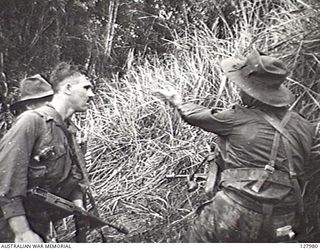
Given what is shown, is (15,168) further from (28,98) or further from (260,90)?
(260,90)

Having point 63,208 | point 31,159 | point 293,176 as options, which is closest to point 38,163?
point 31,159

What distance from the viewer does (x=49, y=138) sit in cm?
142

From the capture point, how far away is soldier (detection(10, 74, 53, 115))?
1.47 metres

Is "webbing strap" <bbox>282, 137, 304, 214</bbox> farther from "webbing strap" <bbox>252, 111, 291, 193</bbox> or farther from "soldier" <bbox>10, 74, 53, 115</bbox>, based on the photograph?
"soldier" <bbox>10, 74, 53, 115</bbox>

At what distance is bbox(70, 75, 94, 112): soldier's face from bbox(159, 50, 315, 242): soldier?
221 mm

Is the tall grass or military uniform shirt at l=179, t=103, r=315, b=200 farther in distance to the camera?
the tall grass

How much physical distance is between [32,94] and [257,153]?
54cm

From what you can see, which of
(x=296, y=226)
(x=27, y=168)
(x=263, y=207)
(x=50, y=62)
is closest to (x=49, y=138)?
(x=27, y=168)

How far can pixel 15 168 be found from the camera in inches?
53.8

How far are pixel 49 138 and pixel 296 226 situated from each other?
1.97 feet

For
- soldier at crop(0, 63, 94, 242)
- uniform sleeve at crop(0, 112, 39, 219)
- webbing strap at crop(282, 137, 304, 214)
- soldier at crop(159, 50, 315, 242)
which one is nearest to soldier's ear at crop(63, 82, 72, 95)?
soldier at crop(0, 63, 94, 242)

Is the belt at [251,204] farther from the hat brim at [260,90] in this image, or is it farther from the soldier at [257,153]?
A: the hat brim at [260,90]

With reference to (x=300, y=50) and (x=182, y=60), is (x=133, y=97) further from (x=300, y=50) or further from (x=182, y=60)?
(x=300, y=50)

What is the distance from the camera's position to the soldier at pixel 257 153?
4.67ft
